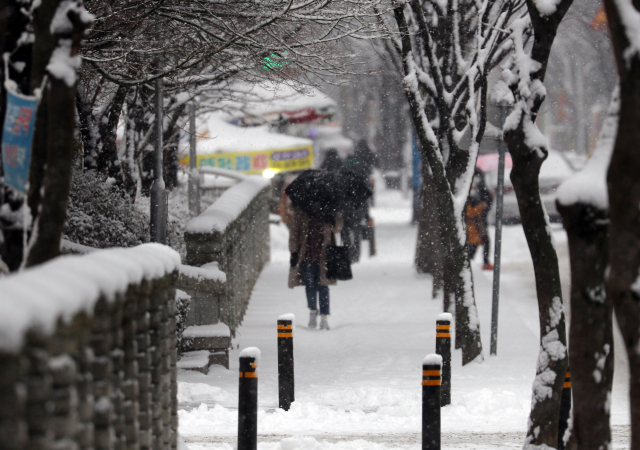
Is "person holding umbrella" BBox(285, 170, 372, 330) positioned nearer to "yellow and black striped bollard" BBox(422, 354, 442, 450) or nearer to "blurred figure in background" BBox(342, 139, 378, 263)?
"blurred figure in background" BBox(342, 139, 378, 263)

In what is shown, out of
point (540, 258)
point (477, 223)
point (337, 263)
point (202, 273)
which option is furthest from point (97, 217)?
point (477, 223)

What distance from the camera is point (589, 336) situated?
4.30 m

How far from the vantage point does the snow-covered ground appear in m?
6.58

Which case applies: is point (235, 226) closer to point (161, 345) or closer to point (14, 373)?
point (161, 345)

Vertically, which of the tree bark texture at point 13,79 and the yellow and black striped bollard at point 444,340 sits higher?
the tree bark texture at point 13,79

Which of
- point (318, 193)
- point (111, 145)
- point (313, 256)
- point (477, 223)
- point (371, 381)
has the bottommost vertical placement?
point (371, 381)

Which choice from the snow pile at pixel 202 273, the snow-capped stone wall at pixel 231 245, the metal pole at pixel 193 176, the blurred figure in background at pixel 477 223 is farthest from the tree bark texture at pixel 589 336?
the blurred figure in background at pixel 477 223

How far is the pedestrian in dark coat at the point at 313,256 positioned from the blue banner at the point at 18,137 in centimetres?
731

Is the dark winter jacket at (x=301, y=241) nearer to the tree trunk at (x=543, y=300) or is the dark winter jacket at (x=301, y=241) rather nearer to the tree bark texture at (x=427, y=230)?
the tree bark texture at (x=427, y=230)

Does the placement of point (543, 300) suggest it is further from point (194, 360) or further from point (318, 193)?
point (318, 193)

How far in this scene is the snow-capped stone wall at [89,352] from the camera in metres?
2.15

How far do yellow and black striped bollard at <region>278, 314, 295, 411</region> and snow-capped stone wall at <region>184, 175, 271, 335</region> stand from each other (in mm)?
1738

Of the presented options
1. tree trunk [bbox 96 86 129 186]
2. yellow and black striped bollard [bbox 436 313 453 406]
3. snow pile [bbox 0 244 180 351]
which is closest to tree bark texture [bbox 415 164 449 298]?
tree trunk [bbox 96 86 129 186]

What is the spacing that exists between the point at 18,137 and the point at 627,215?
8.62 ft
